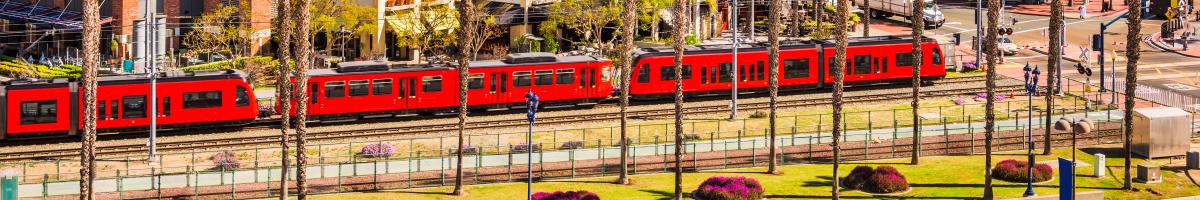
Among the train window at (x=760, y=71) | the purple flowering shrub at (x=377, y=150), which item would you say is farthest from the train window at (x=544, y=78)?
the purple flowering shrub at (x=377, y=150)

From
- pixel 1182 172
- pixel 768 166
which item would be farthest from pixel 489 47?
pixel 1182 172

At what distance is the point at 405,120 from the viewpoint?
270 feet

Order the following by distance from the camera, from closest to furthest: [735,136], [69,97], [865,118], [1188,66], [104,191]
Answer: [104,191] → [69,97] → [735,136] → [865,118] → [1188,66]

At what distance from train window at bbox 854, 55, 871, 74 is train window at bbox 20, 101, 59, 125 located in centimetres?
4249

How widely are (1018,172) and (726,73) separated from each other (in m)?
24.1

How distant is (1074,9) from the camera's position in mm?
142625

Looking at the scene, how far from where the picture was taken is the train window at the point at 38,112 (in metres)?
72.4

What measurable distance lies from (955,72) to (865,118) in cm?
2200

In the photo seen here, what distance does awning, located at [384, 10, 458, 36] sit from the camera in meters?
105

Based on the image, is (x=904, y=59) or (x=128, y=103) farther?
(x=904, y=59)

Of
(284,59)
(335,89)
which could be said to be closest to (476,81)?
(335,89)

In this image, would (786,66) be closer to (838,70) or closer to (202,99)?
(838,70)

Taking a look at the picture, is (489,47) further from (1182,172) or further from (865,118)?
(1182,172)

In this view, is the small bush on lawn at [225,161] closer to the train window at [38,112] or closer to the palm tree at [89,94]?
the palm tree at [89,94]
